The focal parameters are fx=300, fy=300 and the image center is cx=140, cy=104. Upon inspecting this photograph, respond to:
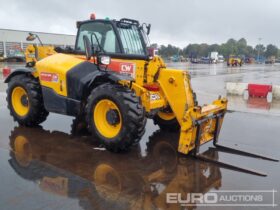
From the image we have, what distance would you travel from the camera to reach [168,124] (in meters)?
6.71

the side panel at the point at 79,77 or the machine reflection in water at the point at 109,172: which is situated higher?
the side panel at the point at 79,77

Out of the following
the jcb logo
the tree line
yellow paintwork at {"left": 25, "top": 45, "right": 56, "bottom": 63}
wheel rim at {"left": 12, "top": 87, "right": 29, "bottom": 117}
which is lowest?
wheel rim at {"left": 12, "top": 87, "right": 29, "bottom": 117}

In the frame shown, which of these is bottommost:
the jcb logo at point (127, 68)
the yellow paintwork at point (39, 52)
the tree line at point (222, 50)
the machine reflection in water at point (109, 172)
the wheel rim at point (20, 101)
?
the machine reflection in water at point (109, 172)

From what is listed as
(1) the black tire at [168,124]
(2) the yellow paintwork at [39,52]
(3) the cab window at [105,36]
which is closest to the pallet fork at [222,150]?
(1) the black tire at [168,124]

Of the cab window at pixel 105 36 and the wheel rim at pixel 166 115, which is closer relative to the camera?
the cab window at pixel 105 36

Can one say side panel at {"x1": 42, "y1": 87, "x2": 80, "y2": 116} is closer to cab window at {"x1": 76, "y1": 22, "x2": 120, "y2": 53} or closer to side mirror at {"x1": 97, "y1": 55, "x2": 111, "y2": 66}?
side mirror at {"x1": 97, "y1": 55, "x2": 111, "y2": 66}

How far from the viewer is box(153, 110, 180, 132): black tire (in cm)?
664

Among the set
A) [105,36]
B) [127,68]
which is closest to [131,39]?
[105,36]

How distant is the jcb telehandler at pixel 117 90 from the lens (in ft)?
16.5

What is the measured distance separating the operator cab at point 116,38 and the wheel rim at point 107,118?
1036 mm

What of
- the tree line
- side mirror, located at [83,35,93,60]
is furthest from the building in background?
the tree line

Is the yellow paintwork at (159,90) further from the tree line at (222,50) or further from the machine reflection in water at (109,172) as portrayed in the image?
the tree line at (222,50)

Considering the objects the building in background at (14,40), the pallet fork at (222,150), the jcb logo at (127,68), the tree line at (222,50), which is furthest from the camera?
the tree line at (222,50)

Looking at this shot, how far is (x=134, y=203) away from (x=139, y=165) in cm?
125
